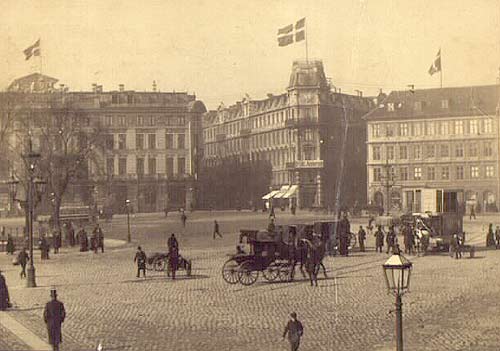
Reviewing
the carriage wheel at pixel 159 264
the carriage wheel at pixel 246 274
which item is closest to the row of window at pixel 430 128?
the carriage wheel at pixel 246 274

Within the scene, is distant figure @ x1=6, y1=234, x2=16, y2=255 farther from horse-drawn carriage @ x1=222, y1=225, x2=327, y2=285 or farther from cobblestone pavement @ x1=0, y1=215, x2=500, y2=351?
horse-drawn carriage @ x1=222, y1=225, x2=327, y2=285

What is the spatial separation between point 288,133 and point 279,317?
4.44 metres

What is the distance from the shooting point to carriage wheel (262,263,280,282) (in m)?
12.6

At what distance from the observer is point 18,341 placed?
8.04 m

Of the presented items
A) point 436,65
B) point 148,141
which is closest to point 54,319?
point 148,141

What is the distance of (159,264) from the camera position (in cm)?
1399

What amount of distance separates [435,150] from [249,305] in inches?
244

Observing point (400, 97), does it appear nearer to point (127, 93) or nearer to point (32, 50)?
point (127, 93)

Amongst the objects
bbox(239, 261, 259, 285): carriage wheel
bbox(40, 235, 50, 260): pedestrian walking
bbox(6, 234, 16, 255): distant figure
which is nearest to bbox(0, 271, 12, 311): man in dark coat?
bbox(239, 261, 259, 285): carriage wheel

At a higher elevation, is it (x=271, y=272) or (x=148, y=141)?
(x=148, y=141)

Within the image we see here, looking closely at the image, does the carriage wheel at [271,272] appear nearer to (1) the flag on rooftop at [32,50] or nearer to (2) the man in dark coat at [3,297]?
(2) the man in dark coat at [3,297]

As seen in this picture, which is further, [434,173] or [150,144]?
[434,173]

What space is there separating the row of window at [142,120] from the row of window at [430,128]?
4.38 meters

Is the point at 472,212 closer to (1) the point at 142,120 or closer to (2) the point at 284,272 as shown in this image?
(2) the point at 284,272
